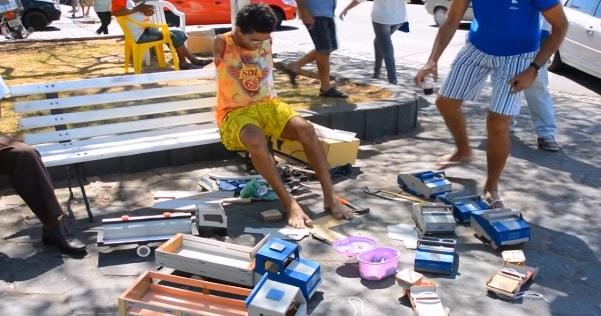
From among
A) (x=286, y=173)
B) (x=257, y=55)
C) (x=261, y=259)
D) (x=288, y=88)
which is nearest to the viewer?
(x=261, y=259)

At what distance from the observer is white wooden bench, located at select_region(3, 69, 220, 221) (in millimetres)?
4160

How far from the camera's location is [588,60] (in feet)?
28.1

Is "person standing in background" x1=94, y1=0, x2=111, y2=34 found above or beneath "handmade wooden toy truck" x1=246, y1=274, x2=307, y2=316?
beneath

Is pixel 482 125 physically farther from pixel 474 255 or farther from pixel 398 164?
pixel 474 255

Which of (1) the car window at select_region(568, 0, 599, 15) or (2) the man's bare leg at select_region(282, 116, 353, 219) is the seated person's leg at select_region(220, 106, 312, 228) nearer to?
(2) the man's bare leg at select_region(282, 116, 353, 219)

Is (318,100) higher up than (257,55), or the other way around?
(257,55)

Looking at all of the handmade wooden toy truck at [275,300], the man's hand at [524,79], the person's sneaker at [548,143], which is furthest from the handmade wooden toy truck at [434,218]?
the person's sneaker at [548,143]

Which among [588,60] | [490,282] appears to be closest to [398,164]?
[490,282]

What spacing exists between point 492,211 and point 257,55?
1.82 metres

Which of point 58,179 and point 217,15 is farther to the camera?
point 217,15

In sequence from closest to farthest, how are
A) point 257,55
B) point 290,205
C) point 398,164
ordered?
point 290,205
point 257,55
point 398,164

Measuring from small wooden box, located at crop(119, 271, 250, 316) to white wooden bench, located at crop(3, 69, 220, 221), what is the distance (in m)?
1.13

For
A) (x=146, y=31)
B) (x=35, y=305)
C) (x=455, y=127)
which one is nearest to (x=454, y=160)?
(x=455, y=127)

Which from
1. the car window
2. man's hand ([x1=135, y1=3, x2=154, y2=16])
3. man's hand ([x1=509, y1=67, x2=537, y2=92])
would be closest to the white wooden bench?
man's hand ([x1=509, y1=67, x2=537, y2=92])
